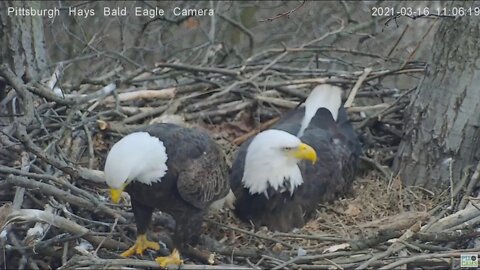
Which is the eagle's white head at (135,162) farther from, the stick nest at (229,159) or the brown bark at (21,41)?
the brown bark at (21,41)

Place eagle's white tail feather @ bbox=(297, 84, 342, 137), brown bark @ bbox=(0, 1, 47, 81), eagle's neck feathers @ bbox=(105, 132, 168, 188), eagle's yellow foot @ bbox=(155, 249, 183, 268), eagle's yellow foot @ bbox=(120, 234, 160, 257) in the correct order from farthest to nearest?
eagle's white tail feather @ bbox=(297, 84, 342, 137) → brown bark @ bbox=(0, 1, 47, 81) → eagle's yellow foot @ bbox=(120, 234, 160, 257) → eagle's yellow foot @ bbox=(155, 249, 183, 268) → eagle's neck feathers @ bbox=(105, 132, 168, 188)

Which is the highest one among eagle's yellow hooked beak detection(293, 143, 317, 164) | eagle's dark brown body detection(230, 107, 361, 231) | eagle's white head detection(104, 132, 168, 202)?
eagle's white head detection(104, 132, 168, 202)

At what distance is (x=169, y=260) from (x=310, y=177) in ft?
4.32

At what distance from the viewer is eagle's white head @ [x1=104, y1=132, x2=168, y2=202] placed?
150 inches

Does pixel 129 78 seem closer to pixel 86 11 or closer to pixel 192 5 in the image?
pixel 86 11

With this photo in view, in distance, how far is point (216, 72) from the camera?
571 cm

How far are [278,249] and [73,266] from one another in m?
1.11

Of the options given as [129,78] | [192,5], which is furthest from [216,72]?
[192,5]

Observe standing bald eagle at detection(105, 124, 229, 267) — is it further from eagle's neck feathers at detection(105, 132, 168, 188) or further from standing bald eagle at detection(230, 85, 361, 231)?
standing bald eagle at detection(230, 85, 361, 231)

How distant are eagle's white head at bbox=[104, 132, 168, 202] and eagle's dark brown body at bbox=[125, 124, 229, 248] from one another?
2.1 inches

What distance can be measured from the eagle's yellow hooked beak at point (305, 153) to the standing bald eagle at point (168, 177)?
Result: 467 millimetres

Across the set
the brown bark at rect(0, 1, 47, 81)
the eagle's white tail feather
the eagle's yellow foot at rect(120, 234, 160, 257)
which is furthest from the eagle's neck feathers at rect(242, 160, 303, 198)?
Result: the brown bark at rect(0, 1, 47, 81)

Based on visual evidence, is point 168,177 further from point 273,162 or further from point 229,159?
point 229,159

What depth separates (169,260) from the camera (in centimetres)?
400
